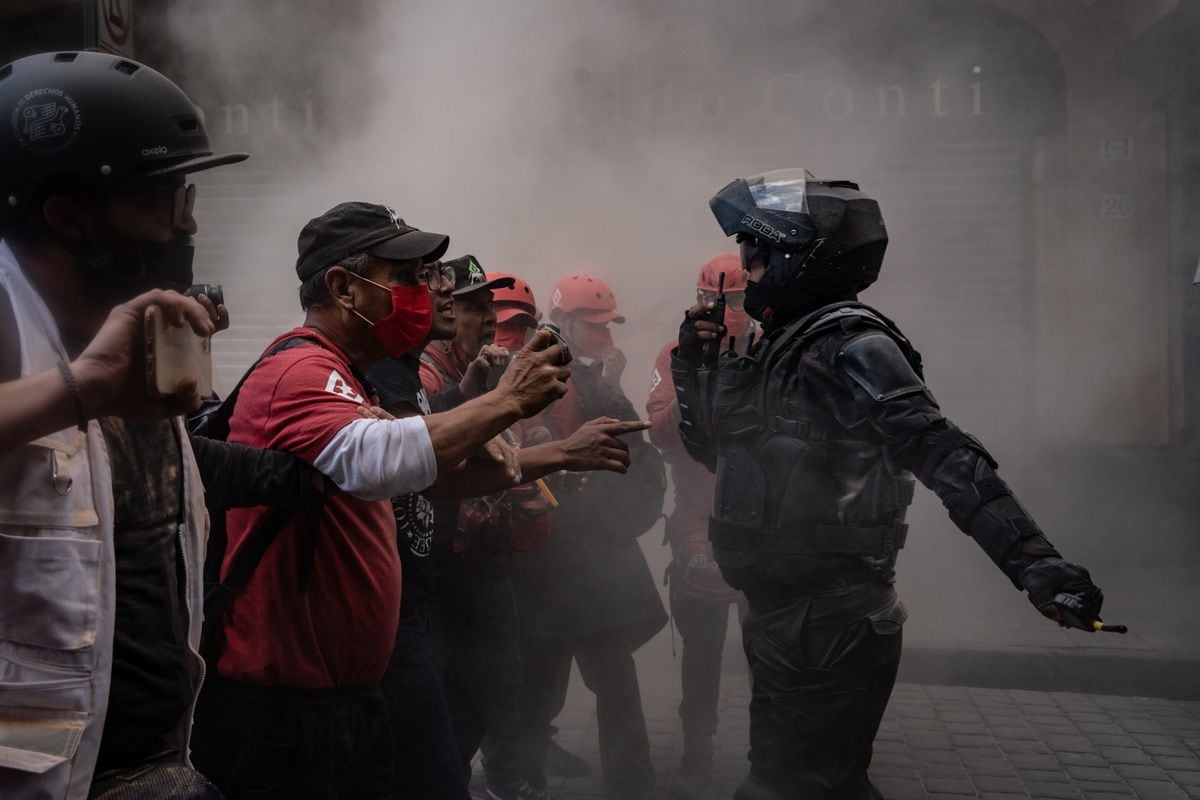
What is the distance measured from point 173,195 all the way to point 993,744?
4649mm

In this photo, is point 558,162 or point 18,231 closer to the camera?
point 18,231

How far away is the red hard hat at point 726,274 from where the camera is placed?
5527 millimetres

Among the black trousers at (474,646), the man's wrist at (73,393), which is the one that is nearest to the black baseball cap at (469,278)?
the black trousers at (474,646)

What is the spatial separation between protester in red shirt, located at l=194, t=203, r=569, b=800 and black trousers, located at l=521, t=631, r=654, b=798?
6.94ft

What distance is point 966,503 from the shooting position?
2.69m

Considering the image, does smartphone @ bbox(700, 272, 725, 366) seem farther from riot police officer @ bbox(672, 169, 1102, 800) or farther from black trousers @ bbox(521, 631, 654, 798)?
black trousers @ bbox(521, 631, 654, 798)

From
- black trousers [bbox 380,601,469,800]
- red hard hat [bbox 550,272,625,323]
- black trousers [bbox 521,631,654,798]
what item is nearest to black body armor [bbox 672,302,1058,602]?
black trousers [bbox 380,601,469,800]

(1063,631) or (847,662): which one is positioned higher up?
(847,662)

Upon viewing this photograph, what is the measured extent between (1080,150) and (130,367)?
26.4 ft

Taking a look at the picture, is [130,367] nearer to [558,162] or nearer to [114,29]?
[114,29]

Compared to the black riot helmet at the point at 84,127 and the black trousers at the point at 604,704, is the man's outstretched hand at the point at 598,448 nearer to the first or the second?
the black riot helmet at the point at 84,127

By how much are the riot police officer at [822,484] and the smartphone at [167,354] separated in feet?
6.16

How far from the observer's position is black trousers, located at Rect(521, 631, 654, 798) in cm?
449

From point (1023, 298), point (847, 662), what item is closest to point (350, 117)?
point (1023, 298)
